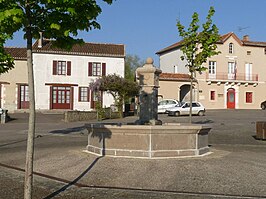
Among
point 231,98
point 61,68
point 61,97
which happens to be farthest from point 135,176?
point 231,98

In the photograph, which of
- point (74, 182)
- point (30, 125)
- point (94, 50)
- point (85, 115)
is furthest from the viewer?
point (94, 50)

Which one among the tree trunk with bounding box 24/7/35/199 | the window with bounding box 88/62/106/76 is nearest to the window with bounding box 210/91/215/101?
the window with bounding box 88/62/106/76

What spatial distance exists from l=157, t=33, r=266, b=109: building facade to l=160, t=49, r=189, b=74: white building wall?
0.20 meters

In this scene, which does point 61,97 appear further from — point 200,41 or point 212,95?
point 200,41

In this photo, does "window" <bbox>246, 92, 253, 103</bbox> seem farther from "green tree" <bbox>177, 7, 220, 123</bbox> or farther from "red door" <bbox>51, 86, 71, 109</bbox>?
"green tree" <bbox>177, 7, 220, 123</bbox>

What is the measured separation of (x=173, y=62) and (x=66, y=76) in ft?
57.9

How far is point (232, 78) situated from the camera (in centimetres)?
4622

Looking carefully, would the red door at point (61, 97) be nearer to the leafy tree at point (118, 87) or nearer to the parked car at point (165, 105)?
the leafy tree at point (118, 87)

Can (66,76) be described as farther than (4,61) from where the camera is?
Yes

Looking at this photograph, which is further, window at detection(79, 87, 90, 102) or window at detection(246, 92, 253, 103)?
window at detection(246, 92, 253, 103)

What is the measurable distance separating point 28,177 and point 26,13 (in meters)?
2.33

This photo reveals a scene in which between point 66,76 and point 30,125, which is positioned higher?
point 66,76

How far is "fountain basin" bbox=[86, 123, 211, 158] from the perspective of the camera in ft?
31.1

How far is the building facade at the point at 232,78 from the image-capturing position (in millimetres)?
44375
